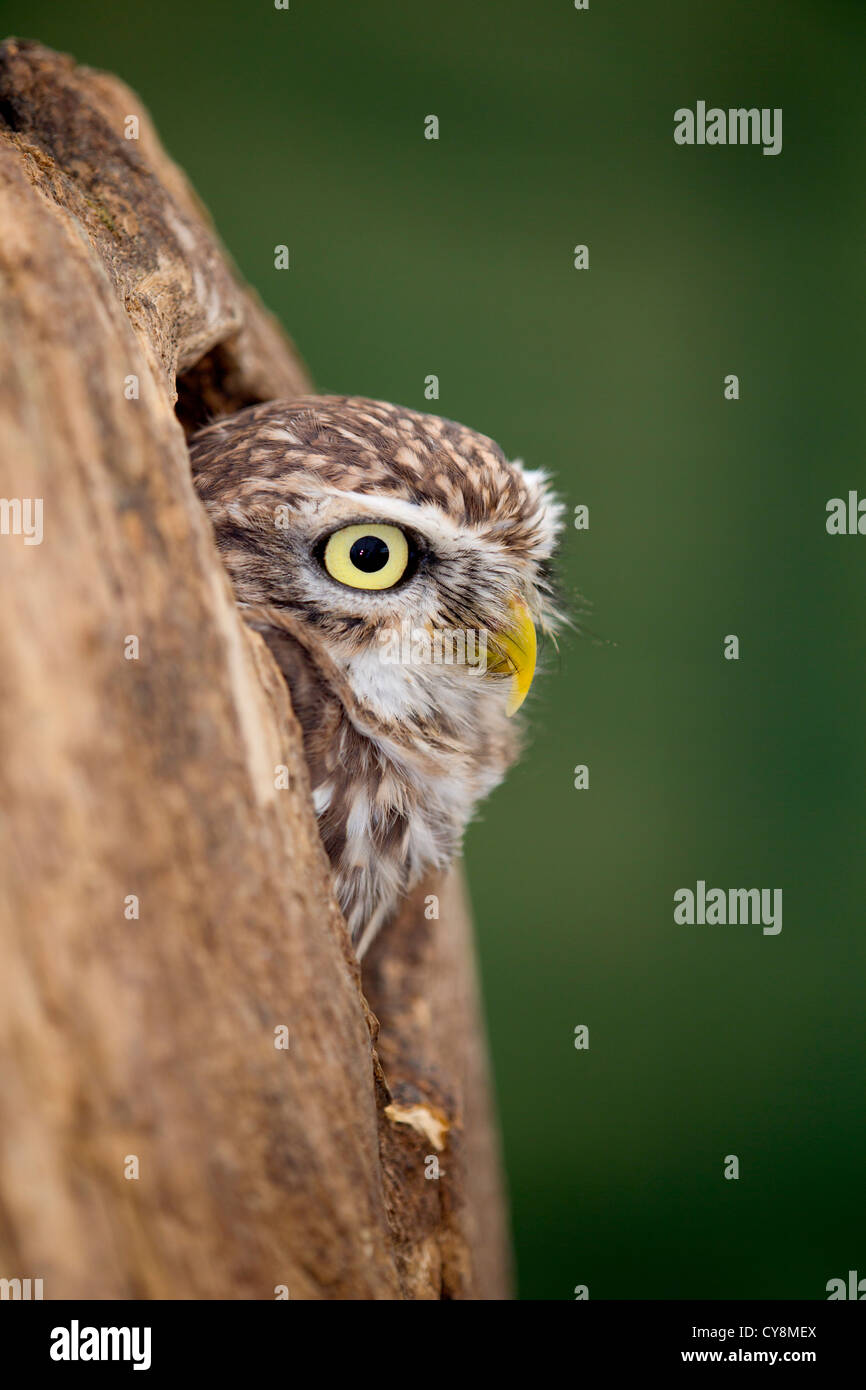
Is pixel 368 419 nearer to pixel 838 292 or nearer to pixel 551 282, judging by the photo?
pixel 551 282

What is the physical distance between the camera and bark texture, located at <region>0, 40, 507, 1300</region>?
76 cm

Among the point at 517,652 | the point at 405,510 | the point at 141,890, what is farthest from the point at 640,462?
the point at 141,890

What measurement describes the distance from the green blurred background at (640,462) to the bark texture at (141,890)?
2.49 m

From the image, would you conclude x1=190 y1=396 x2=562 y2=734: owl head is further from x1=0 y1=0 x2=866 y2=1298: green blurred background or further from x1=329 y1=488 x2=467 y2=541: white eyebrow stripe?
x1=0 y1=0 x2=866 y2=1298: green blurred background

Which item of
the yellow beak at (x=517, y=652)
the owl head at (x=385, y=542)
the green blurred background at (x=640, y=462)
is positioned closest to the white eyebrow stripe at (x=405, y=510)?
the owl head at (x=385, y=542)

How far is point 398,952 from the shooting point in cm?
182

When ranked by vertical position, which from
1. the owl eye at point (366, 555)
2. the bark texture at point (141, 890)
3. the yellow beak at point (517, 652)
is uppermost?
the owl eye at point (366, 555)

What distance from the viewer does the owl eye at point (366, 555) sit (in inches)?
51.9

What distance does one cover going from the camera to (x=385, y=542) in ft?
4.40

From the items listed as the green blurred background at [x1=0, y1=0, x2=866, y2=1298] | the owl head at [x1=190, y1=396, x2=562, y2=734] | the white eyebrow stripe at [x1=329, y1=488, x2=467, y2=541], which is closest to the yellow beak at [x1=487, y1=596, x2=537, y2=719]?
the owl head at [x1=190, y1=396, x2=562, y2=734]

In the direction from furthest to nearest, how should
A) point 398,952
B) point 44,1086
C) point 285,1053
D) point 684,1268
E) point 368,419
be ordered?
point 684,1268 < point 398,952 < point 368,419 < point 285,1053 < point 44,1086

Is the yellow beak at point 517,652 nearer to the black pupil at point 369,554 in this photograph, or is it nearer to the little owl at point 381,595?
the little owl at point 381,595

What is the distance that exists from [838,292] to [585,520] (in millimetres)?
1323
